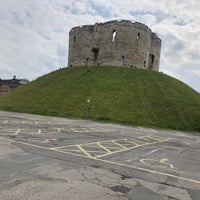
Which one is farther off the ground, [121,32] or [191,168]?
[121,32]

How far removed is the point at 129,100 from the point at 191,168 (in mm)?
30591

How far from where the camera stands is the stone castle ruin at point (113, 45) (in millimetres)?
55062

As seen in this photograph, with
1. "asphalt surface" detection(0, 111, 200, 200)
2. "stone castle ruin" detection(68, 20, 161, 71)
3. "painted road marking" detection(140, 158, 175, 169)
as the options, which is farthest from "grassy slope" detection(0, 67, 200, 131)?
"asphalt surface" detection(0, 111, 200, 200)

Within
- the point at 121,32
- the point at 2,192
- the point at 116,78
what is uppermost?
the point at 121,32

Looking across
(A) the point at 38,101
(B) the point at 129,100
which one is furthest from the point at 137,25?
(A) the point at 38,101

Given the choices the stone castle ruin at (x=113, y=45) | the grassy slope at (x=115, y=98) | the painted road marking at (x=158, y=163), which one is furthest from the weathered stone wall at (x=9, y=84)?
the painted road marking at (x=158, y=163)

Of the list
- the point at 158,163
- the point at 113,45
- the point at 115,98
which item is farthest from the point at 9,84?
the point at 158,163

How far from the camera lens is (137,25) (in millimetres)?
55500

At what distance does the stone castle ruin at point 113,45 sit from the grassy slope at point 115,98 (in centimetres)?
353

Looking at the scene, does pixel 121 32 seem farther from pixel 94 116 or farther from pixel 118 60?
pixel 94 116

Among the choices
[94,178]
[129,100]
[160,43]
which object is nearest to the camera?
[94,178]

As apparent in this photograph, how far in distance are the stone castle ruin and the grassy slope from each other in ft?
11.6

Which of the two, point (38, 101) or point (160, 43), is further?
point (160, 43)

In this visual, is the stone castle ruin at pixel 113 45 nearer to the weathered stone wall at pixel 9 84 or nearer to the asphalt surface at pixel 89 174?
the weathered stone wall at pixel 9 84
